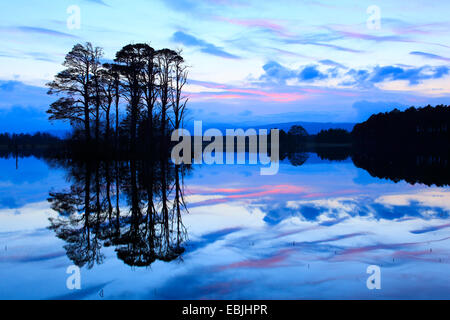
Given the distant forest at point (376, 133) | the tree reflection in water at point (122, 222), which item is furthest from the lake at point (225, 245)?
the distant forest at point (376, 133)

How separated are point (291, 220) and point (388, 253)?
10.3ft

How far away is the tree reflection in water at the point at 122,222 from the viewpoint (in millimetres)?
6879

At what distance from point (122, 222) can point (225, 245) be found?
320 centimetres

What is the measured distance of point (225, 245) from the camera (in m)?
7.46

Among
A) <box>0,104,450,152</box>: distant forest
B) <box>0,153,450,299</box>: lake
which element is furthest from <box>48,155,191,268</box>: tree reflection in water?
<box>0,104,450,152</box>: distant forest

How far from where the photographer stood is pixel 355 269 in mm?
6008

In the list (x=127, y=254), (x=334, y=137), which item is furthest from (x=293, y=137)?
(x=127, y=254)

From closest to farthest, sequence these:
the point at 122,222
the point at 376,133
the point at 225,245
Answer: the point at 225,245 → the point at 122,222 → the point at 376,133

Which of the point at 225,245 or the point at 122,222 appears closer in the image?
the point at 225,245

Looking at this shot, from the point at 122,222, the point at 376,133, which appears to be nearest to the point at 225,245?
the point at 122,222

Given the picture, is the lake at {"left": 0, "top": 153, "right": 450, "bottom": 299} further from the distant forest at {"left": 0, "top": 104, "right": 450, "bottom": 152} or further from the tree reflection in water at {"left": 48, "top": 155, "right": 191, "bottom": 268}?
the distant forest at {"left": 0, "top": 104, "right": 450, "bottom": 152}

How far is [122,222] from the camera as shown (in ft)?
30.8

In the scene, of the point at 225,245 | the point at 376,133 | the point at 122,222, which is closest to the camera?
the point at 225,245

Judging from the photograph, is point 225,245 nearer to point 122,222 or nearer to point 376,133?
point 122,222
